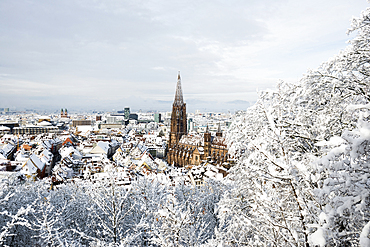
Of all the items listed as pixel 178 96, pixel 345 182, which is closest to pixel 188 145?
pixel 178 96

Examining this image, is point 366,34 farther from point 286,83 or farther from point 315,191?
point 315,191

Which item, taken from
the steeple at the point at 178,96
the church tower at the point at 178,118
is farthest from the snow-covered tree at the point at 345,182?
the steeple at the point at 178,96

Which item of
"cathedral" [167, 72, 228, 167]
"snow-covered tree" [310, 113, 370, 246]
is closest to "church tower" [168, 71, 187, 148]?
"cathedral" [167, 72, 228, 167]

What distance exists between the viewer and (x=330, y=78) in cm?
589

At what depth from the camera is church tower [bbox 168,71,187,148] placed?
70188mm

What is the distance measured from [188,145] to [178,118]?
10.7 m

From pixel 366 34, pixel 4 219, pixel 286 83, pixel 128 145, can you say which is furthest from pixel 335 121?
pixel 128 145

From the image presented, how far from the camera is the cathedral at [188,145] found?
178 ft

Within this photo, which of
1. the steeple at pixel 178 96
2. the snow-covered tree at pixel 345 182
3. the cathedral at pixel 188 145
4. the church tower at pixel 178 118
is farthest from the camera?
the steeple at pixel 178 96

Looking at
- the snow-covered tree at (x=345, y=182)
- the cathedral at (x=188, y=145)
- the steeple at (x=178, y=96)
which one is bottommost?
the cathedral at (x=188, y=145)

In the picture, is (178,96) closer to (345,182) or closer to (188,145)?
(188,145)

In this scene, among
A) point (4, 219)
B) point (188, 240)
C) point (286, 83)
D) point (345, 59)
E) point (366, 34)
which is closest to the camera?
point (345, 59)

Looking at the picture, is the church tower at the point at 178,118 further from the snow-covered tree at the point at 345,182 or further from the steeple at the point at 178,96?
the snow-covered tree at the point at 345,182

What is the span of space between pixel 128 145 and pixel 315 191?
73345mm
